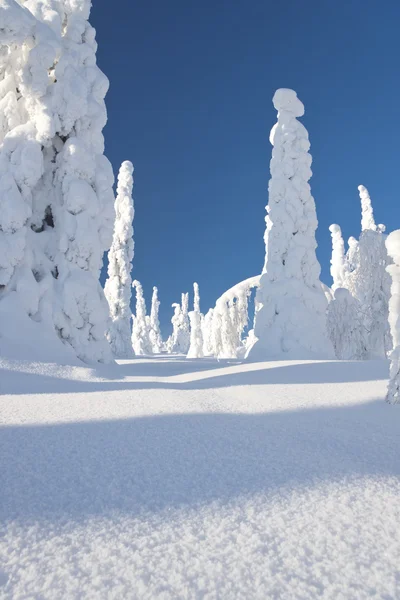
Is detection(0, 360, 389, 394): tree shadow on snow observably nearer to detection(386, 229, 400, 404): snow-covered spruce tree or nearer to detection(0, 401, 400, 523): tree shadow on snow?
detection(386, 229, 400, 404): snow-covered spruce tree

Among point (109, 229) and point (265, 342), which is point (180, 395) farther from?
point (265, 342)

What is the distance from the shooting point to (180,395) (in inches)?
173

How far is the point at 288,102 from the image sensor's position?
1486cm

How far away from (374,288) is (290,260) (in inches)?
149

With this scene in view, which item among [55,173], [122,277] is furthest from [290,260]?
[122,277]

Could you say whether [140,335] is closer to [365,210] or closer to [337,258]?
[337,258]

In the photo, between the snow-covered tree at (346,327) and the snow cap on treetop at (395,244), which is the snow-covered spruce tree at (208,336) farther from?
the snow cap on treetop at (395,244)

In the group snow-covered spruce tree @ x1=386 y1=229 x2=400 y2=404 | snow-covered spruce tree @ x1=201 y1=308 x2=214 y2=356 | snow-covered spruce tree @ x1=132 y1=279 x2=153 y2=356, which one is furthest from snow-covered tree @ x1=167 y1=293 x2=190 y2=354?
snow-covered spruce tree @ x1=386 y1=229 x2=400 y2=404

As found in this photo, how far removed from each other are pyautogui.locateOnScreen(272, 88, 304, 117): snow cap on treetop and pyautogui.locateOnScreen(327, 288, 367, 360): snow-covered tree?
297 inches

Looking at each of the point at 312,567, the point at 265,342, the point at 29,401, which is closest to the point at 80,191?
the point at 29,401

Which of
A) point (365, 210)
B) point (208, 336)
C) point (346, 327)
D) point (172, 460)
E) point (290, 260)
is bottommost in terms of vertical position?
point (172, 460)

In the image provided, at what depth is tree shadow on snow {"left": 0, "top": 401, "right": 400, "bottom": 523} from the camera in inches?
63.6

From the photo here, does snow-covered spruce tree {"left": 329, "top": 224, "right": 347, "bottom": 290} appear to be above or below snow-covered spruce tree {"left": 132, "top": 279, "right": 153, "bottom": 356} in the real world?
above

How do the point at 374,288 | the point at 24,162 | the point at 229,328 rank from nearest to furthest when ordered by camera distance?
the point at 24,162 → the point at 374,288 → the point at 229,328
